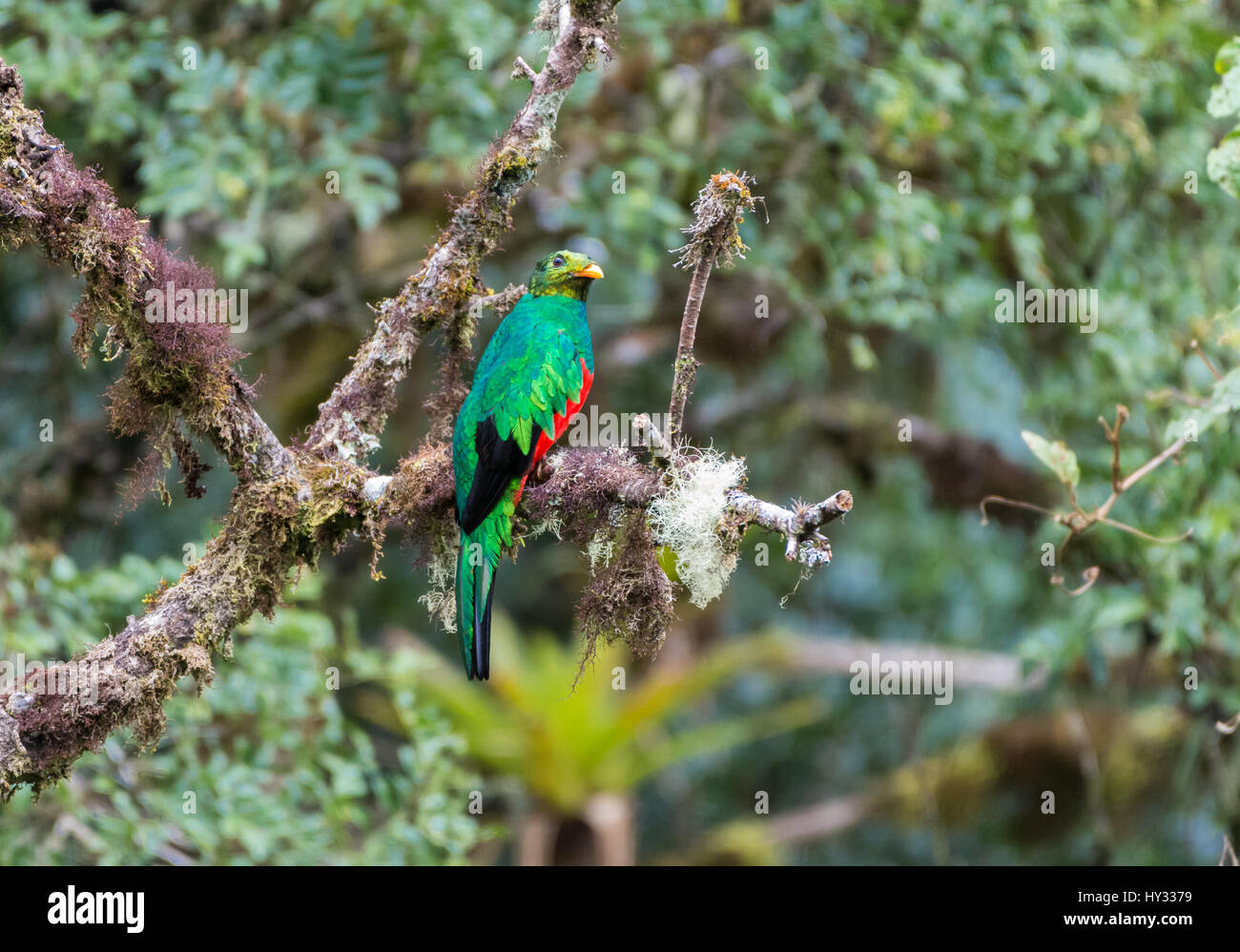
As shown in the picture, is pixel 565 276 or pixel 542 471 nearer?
pixel 542 471

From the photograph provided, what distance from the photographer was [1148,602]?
496cm

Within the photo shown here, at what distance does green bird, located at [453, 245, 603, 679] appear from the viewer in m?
2.89

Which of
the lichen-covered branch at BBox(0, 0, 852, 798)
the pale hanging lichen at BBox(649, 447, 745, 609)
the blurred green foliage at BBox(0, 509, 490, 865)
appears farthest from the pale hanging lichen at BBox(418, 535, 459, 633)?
the blurred green foliage at BBox(0, 509, 490, 865)

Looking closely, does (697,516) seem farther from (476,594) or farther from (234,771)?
(234,771)

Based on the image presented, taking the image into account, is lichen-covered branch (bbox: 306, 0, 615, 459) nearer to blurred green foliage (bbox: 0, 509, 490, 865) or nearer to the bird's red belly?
the bird's red belly

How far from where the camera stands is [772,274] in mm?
5473

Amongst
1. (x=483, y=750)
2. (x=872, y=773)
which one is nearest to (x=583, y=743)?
(x=483, y=750)

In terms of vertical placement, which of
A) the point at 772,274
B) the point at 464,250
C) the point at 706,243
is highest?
the point at 772,274

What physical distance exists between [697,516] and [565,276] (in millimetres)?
1127

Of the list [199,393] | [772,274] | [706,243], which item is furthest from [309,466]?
[772,274]

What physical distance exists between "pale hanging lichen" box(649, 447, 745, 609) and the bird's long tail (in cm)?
50

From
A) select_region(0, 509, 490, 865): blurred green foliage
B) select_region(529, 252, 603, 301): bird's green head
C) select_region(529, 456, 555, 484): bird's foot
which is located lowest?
select_region(0, 509, 490, 865): blurred green foliage
